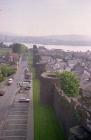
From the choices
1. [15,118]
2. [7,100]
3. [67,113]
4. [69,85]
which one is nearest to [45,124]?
[15,118]

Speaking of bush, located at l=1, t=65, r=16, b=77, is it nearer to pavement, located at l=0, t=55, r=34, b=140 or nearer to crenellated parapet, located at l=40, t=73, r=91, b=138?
pavement, located at l=0, t=55, r=34, b=140

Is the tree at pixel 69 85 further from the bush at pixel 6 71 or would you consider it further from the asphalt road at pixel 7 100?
the bush at pixel 6 71

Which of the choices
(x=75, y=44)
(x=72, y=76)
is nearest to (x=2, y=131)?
(x=72, y=76)

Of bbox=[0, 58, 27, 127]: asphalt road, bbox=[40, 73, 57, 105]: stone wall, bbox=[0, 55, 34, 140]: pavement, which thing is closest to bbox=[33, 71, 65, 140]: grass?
bbox=[0, 55, 34, 140]: pavement

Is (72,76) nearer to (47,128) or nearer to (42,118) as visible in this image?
(42,118)

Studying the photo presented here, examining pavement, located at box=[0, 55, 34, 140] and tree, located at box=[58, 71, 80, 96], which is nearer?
pavement, located at box=[0, 55, 34, 140]

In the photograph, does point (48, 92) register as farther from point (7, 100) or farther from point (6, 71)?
point (6, 71)
